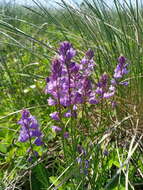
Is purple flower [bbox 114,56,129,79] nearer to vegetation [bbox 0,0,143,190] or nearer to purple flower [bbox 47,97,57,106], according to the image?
vegetation [bbox 0,0,143,190]

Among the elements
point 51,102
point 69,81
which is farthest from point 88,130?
point 69,81

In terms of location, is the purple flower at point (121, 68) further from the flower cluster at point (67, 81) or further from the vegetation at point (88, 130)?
the flower cluster at point (67, 81)

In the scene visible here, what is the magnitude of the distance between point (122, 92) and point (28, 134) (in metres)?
0.60

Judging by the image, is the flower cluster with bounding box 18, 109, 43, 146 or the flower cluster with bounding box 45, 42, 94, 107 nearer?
the flower cluster with bounding box 45, 42, 94, 107

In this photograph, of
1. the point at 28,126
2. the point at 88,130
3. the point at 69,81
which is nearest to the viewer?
the point at 69,81

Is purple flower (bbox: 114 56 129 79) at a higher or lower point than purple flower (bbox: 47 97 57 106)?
higher

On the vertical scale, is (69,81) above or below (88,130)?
above

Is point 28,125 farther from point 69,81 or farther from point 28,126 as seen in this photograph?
point 69,81

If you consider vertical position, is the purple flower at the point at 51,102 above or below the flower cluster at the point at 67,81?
below

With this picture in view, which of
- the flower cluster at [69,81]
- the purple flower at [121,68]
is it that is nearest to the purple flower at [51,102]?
the flower cluster at [69,81]

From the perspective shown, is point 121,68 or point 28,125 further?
point 121,68

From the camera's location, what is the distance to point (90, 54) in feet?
4.02

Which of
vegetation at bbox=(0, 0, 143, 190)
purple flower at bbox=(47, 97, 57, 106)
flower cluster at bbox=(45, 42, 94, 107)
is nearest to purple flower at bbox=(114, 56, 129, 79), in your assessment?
vegetation at bbox=(0, 0, 143, 190)

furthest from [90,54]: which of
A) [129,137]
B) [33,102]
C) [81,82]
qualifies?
[33,102]
